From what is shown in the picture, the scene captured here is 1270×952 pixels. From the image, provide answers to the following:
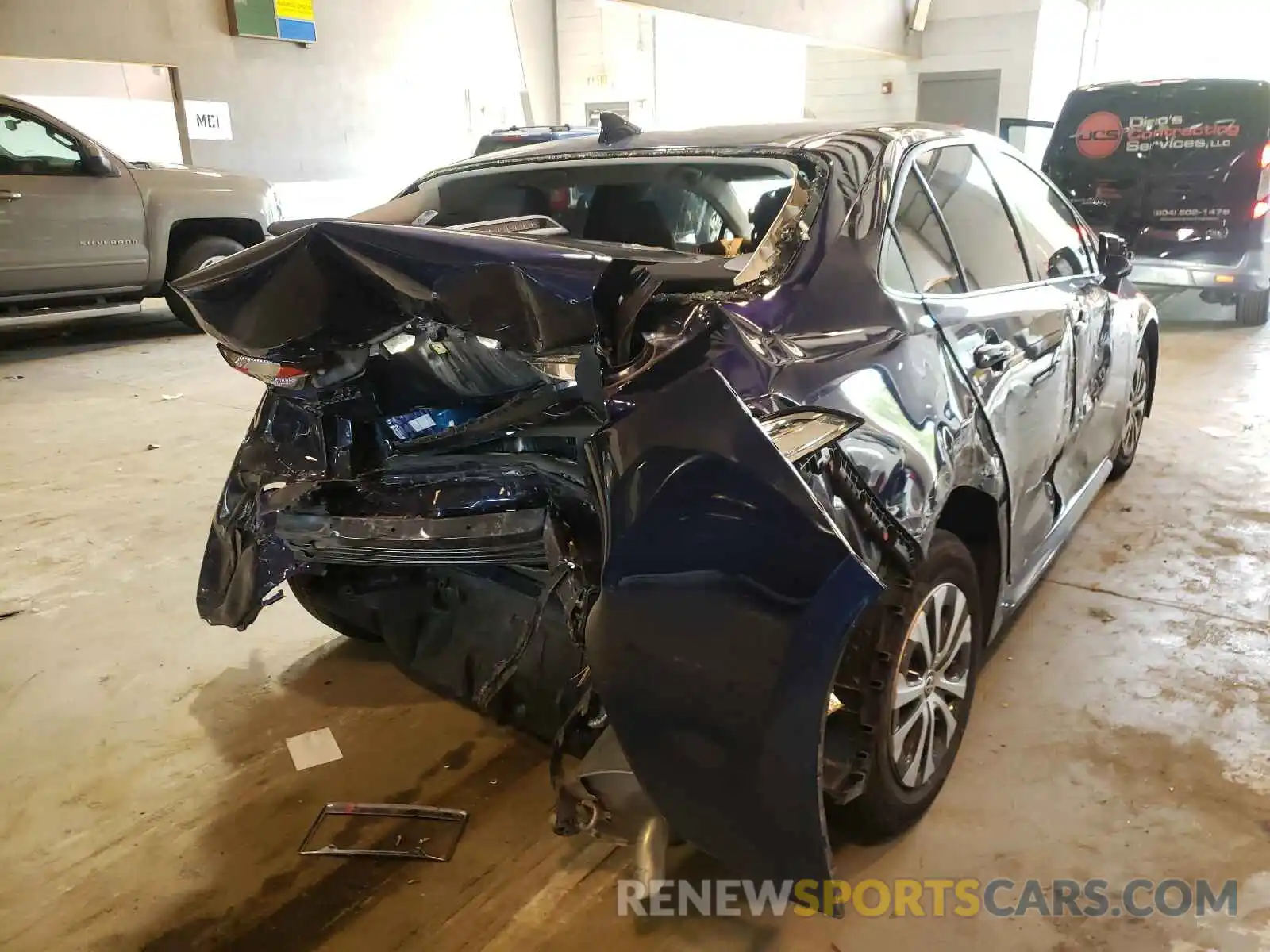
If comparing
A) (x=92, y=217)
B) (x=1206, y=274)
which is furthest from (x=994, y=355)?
(x=92, y=217)

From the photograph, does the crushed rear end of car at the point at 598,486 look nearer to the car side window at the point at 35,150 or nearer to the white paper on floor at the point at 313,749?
the white paper on floor at the point at 313,749

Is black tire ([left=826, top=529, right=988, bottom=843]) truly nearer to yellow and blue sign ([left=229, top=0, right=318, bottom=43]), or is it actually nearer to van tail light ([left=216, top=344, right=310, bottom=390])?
van tail light ([left=216, top=344, right=310, bottom=390])

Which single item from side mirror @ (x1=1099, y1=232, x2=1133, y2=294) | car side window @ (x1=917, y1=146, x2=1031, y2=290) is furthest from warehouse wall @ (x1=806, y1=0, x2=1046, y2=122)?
car side window @ (x1=917, y1=146, x2=1031, y2=290)

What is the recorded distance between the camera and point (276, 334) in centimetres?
179

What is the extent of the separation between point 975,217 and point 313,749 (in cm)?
228

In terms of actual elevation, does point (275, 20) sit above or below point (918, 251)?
above

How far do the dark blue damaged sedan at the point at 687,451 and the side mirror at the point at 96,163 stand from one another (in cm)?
583

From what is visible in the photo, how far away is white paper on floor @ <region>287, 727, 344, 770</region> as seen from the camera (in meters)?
2.40

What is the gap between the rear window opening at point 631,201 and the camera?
2350 millimetres

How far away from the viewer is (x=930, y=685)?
6.53 ft

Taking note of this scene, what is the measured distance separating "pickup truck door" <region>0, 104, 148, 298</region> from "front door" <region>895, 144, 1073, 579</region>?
7142 mm

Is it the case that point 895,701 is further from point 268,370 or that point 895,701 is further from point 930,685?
point 268,370

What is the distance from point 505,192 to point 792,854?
6.44ft

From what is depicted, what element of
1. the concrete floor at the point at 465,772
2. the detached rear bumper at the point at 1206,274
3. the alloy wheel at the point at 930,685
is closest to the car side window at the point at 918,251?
the alloy wheel at the point at 930,685
